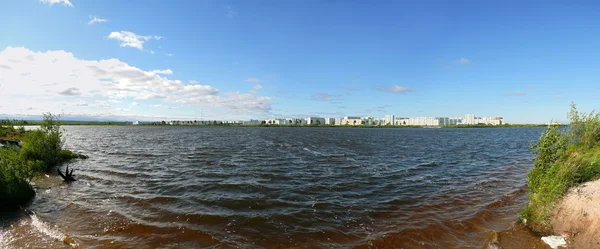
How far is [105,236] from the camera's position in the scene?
11695 mm

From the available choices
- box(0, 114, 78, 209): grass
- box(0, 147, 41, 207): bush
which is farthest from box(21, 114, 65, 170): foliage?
box(0, 147, 41, 207): bush

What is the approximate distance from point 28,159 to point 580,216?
41.3 m

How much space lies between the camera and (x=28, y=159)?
25688mm

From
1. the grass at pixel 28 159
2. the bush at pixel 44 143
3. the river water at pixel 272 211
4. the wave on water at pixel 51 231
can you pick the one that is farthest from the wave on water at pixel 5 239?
the bush at pixel 44 143

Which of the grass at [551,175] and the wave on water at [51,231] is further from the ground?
the grass at [551,175]

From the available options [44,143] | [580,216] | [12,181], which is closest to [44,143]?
[44,143]

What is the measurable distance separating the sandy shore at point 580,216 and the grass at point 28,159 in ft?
91.5

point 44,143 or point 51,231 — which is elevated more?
point 44,143

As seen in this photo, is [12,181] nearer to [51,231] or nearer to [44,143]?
[51,231]

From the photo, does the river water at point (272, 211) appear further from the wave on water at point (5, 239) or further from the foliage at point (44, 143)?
the foliage at point (44, 143)

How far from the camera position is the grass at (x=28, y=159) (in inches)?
590

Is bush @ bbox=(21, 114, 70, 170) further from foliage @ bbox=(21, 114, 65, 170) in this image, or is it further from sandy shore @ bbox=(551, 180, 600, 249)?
sandy shore @ bbox=(551, 180, 600, 249)

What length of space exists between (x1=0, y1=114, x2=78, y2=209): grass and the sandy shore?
2790 cm

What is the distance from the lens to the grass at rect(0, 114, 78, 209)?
15.0m
